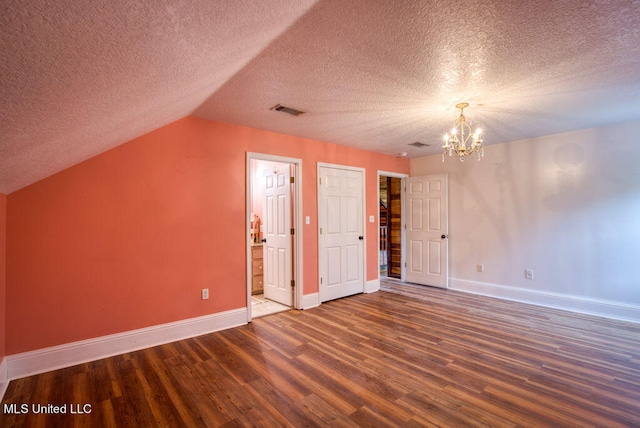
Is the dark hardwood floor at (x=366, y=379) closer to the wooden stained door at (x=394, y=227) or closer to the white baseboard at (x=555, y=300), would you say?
the white baseboard at (x=555, y=300)

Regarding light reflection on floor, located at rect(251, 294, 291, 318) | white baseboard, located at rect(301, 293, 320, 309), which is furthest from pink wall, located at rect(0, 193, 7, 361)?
white baseboard, located at rect(301, 293, 320, 309)

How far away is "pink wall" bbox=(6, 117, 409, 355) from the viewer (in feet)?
8.16

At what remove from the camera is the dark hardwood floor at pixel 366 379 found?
76.0 inches

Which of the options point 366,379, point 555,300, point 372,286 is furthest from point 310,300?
point 555,300

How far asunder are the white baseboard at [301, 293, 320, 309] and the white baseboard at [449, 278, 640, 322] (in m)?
2.55

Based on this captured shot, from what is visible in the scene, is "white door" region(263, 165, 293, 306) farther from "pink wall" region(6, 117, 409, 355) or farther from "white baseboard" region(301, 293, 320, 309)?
"pink wall" region(6, 117, 409, 355)

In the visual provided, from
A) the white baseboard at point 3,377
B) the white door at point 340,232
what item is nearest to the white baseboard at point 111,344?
the white baseboard at point 3,377

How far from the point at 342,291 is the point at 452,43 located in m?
3.69

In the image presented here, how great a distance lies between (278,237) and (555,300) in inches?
161

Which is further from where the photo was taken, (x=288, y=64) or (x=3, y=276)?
(x=3, y=276)

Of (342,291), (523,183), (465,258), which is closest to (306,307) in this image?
(342,291)

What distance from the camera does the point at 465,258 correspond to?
5.13 meters

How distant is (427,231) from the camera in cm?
554

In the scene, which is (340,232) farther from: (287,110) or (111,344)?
(111,344)
